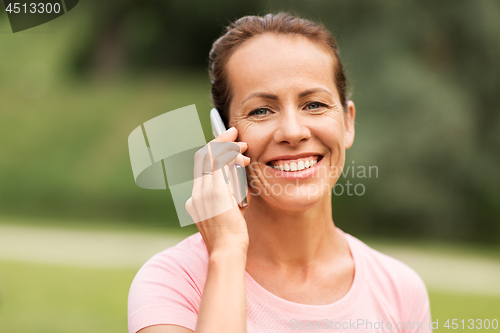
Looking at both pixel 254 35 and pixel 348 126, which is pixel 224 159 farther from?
pixel 348 126

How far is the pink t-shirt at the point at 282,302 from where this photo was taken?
1.69 meters

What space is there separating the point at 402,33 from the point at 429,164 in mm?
3360

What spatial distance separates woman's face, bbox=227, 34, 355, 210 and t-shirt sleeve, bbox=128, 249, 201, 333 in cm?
48

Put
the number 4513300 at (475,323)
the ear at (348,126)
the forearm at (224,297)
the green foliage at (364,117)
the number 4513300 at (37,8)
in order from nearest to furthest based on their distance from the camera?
the forearm at (224,297) → the ear at (348,126) → the number 4513300 at (37,8) → the number 4513300 at (475,323) → the green foliage at (364,117)

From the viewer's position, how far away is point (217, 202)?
1.74m

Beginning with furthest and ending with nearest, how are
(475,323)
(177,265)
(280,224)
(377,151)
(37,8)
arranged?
(377,151), (475,323), (37,8), (280,224), (177,265)

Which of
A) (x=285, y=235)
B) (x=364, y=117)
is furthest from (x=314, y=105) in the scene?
(x=364, y=117)

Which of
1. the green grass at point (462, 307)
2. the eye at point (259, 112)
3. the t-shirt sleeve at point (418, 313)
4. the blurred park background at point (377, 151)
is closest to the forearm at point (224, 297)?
the eye at point (259, 112)

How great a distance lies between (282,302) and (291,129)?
699mm

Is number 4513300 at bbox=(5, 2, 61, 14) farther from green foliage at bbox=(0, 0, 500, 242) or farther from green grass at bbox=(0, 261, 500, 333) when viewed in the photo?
green foliage at bbox=(0, 0, 500, 242)

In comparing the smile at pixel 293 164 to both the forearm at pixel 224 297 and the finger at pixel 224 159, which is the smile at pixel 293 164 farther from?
the forearm at pixel 224 297

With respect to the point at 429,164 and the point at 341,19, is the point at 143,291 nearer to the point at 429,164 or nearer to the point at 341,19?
the point at 429,164

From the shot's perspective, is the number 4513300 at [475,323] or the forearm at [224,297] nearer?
the forearm at [224,297]

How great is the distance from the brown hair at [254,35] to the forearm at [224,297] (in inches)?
30.2
